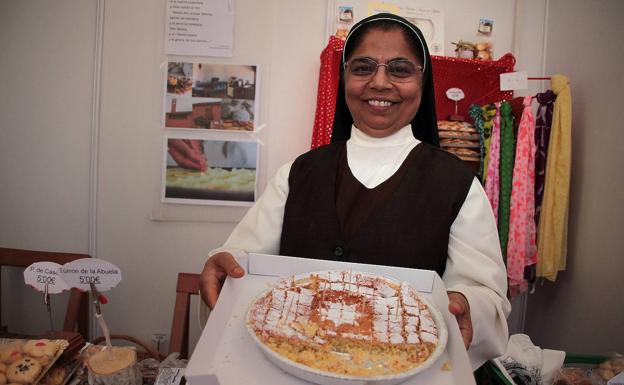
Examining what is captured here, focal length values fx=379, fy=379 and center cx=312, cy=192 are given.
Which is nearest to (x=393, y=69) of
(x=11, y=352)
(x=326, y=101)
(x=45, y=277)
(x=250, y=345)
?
(x=250, y=345)

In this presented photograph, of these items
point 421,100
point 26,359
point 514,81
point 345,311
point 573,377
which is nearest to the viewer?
point 345,311

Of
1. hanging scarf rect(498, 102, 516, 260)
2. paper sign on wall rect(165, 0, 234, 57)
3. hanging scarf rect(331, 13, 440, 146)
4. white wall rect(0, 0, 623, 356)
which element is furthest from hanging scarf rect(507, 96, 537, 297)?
paper sign on wall rect(165, 0, 234, 57)

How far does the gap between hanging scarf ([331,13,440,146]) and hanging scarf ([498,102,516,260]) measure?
926 mm

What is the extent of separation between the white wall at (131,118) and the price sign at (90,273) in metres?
1.59

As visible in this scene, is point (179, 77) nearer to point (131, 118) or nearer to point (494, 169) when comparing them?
point (131, 118)

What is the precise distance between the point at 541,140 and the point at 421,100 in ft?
3.81

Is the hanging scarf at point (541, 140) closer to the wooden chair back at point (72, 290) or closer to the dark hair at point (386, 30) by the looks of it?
the dark hair at point (386, 30)

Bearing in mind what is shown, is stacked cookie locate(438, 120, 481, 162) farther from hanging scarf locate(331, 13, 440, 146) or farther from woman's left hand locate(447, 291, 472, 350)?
woman's left hand locate(447, 291, 472, 350)

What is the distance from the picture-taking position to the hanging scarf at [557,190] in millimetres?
1957

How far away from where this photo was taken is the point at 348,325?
85 cm

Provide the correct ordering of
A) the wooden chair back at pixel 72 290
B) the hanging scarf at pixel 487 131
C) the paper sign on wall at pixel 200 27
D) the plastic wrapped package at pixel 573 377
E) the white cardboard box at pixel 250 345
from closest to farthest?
the white cardboard box at pixel 250 345
the plastic wrapped package at pixel 573 377
the wooden chair back at pixel 72 290
the hanging scarf at pixel 487 131
the paper sign on wall at pixel 200 27

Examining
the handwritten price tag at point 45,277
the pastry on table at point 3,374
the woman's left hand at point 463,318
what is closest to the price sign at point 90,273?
the handwritten price tag at point 45,277

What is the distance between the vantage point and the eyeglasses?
3.80 ft

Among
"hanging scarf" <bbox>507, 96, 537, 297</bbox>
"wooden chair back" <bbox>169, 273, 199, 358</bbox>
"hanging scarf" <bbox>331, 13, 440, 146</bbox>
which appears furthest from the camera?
"hanging scarf" <bbox>507, 96, 537, 297</bbox>
